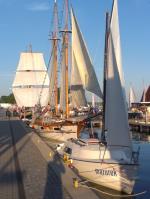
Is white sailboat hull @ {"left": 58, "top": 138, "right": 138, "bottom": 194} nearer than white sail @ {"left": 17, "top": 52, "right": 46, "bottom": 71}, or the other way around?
white sailboat hull @ {"left": 58, "top": 138, "right": 138, "bottom": 194}

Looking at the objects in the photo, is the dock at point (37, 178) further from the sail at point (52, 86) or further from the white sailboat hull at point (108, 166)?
the sail at point (52, 86)

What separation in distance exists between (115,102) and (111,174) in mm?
3147

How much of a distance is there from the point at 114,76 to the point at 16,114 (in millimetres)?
79785

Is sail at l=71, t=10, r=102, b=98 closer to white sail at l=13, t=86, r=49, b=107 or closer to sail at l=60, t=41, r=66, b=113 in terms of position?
sail at l=60, t=41, r=66, b=113

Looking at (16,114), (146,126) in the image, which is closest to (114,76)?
(146,126)

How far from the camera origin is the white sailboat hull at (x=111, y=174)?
18.0m

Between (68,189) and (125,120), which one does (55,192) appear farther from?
(125,120)

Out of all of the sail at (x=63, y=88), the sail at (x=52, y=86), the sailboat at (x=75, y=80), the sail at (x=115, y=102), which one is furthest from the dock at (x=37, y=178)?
the sail at (x=52, y=86)

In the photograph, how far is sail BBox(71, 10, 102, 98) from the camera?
81.6 ft

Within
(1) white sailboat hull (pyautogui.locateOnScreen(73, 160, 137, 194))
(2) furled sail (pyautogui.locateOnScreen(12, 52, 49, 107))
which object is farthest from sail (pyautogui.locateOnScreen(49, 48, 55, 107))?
(1) white sailboat hull (pyautogui.locateOnScreen(73, 160, 137, 194))

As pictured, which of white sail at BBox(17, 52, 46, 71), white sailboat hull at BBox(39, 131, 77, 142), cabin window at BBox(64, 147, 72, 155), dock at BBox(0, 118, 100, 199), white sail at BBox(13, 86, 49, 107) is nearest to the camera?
dock at BBox(0, 118, 100, 199)

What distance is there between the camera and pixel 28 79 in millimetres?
90312

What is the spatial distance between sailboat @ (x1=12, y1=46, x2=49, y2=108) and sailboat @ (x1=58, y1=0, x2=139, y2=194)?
223ft

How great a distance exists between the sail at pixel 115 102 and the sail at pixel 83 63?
3380mm
